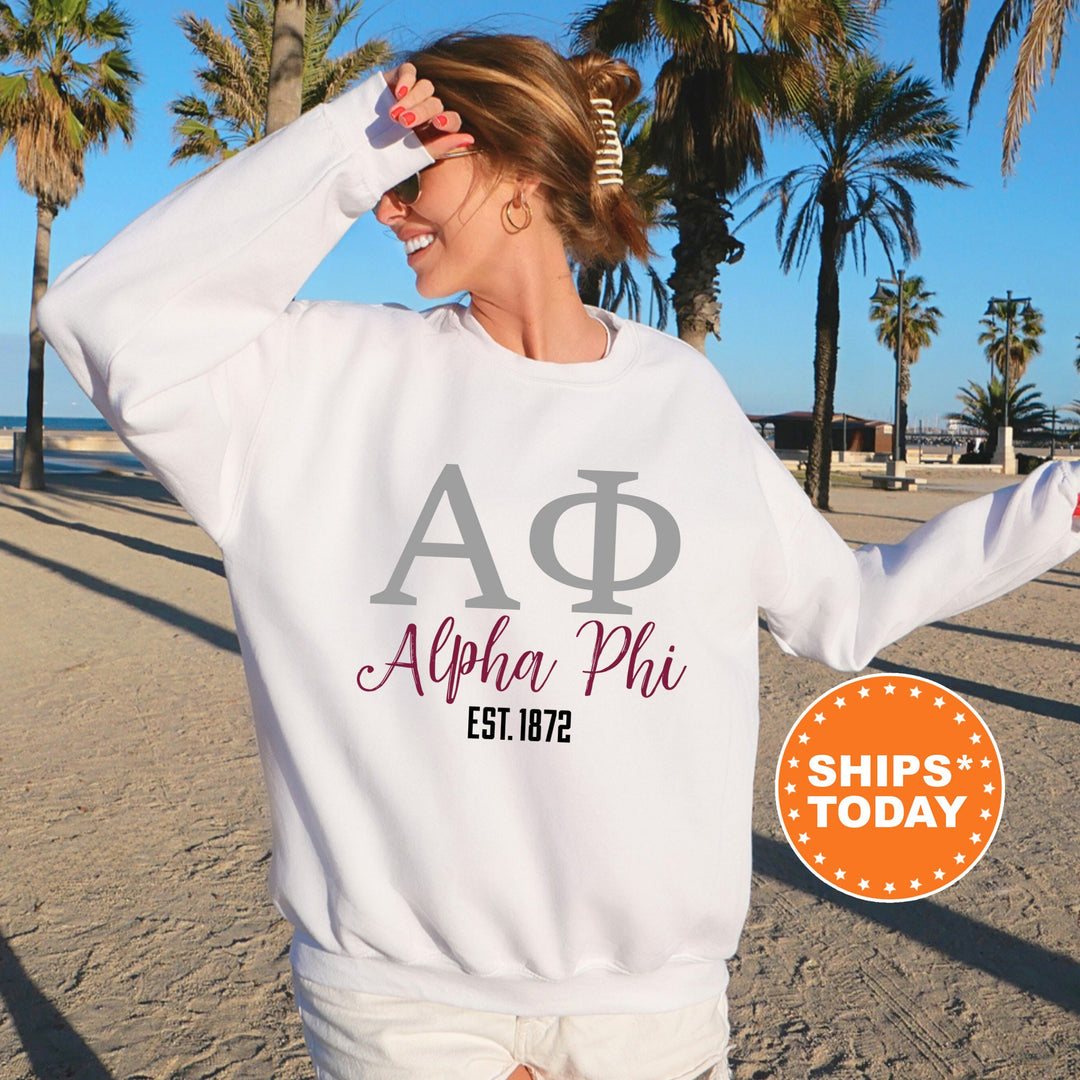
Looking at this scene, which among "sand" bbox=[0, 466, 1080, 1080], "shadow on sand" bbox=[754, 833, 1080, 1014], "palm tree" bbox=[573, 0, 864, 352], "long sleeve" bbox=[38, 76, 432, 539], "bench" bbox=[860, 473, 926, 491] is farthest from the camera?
"bench" bbox=[860, 473, 926, 491]

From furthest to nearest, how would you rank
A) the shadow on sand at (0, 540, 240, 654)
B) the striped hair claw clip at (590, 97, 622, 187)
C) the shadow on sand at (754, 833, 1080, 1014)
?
1. the shadow on sand at (0, 540, 240, 654)
2. the shadow on sand at (754, 833, 1080, 1014)
3. the striped hair claw clip at (590, 97, 622, 187)

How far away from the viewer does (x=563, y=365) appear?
1263mm

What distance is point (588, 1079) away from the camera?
120cm

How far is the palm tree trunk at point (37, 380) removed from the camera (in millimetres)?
18453

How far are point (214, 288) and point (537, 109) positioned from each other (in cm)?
40

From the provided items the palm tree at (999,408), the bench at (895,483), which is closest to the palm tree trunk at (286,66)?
the bench at (895,483)

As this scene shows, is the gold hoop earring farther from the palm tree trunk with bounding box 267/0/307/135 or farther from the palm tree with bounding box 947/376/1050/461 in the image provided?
the palm tree with bounding box 947/376/1050/461

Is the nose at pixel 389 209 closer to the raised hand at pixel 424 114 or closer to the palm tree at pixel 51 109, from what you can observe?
the raised hand at pixel 424 114

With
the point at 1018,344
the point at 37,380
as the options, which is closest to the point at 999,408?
the point at 1018,344

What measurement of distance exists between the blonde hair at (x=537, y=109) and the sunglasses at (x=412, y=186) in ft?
0.06

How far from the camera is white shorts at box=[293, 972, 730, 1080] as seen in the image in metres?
1.17

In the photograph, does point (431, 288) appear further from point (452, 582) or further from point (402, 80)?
point (452, 582)

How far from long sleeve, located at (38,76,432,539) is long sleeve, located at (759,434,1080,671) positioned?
1.93 ft

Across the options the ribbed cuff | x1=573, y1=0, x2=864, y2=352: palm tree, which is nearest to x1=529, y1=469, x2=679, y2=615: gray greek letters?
the ribbed cuff
